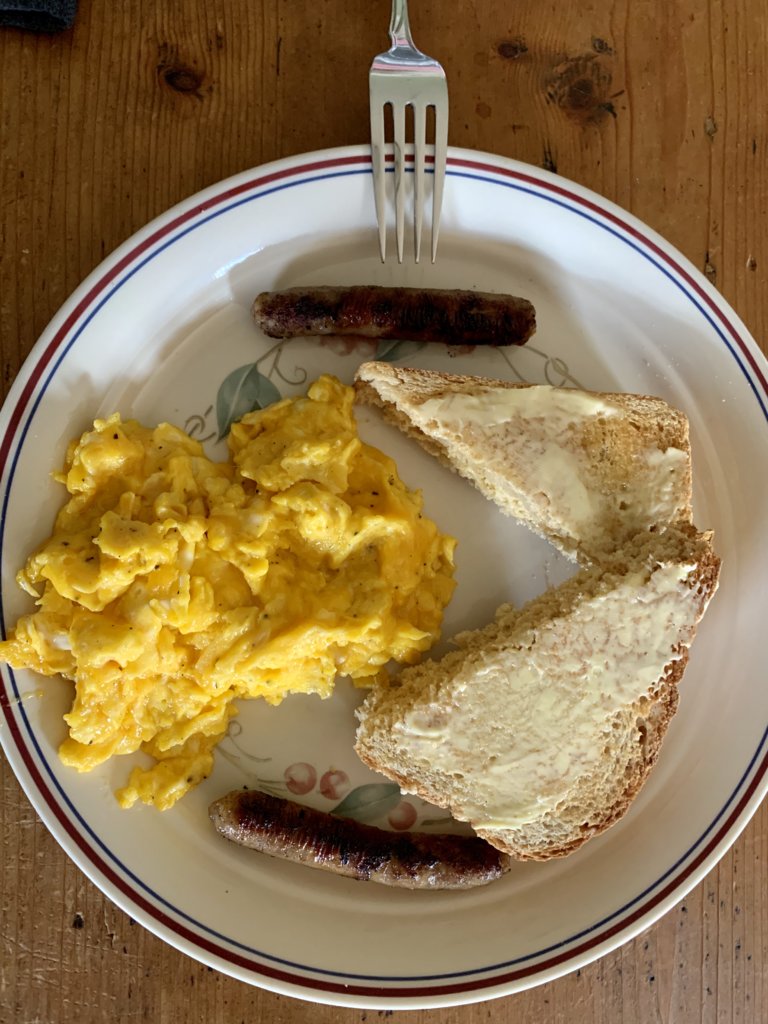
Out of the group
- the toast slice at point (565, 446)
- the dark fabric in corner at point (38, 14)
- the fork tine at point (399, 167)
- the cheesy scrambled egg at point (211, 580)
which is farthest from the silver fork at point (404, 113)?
the dark fabric in corner at point (38, 14)

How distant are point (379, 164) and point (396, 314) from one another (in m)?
0.46

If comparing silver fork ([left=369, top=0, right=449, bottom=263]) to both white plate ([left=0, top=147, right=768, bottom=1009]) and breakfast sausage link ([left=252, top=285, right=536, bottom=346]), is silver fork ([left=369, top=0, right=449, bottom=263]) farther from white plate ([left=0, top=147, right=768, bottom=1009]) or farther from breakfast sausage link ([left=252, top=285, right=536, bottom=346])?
breakfast sausage link ([left=252, top=285, right=536, bottom=346])

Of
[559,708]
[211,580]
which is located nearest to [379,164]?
[211,580]

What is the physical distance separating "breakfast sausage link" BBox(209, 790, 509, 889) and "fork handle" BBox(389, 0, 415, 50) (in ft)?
7.72

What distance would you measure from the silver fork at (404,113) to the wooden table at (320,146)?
181 millimetres

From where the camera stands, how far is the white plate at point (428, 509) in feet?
8.06

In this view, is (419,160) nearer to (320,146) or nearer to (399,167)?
(399,167)

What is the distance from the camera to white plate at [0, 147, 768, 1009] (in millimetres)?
2457

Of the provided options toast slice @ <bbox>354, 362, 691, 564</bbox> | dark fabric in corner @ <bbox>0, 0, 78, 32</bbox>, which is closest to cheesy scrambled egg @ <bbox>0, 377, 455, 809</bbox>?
toast slice @ <bbox>354, 362, 691, 564</bbox>

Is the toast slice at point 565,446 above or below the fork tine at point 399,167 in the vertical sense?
below

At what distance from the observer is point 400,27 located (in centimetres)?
258

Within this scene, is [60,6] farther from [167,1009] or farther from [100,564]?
[167,1009]

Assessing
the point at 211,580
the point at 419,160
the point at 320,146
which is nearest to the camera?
the point at 211,580

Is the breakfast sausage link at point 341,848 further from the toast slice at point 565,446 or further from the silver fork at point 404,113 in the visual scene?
the silver fork at point 404,113
